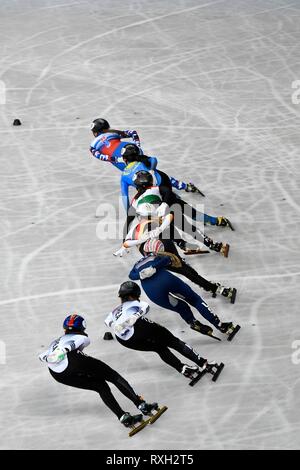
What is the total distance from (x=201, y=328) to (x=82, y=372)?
4.63 feet

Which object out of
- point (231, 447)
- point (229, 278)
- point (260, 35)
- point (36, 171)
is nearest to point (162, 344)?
point (231, 447)

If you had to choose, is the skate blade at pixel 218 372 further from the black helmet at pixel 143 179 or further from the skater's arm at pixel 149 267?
the black helmet at pixel 143 179

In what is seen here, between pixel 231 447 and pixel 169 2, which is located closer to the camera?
pixel 231 447

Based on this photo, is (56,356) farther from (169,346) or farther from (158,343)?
(169,346)

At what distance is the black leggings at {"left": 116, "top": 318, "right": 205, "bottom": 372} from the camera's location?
322 inches

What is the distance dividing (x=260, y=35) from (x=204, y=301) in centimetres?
887

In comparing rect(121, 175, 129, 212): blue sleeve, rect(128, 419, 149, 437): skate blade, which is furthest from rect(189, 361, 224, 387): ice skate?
rect(121, 175, 129, 212): blue sleeve

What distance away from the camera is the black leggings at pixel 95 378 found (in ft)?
25.6

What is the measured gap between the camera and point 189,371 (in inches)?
328

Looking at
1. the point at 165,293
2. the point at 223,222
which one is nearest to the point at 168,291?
the point at 165,293

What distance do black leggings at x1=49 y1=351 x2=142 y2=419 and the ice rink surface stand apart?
22 centimetres

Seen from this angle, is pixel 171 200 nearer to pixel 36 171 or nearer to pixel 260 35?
pixel 36 171

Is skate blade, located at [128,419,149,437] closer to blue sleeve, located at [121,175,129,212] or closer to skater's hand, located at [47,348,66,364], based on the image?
skater's hand, located at [47,348,66,364]
